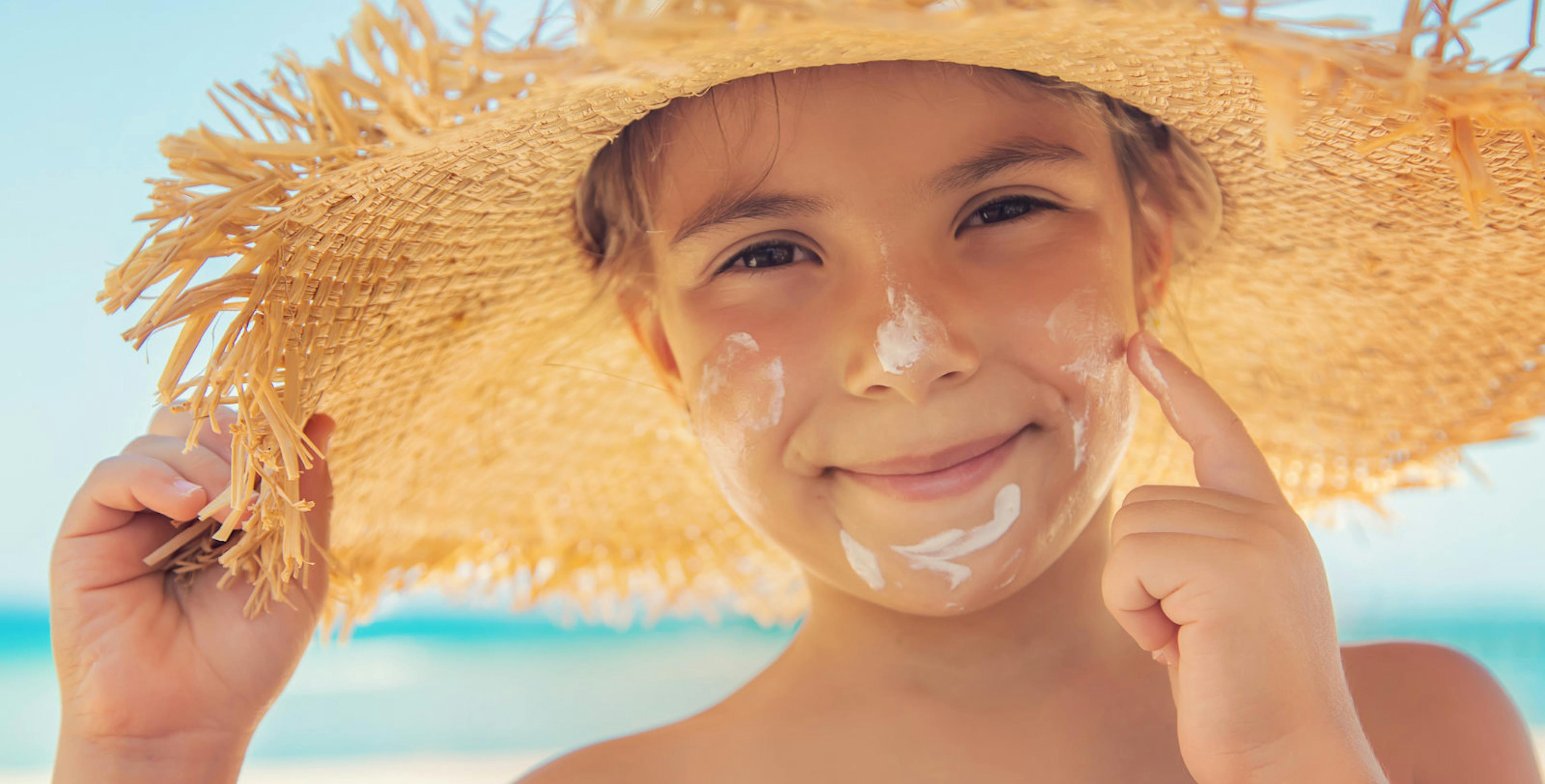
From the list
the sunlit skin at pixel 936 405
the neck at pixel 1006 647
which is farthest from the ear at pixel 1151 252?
the neck at pixel 1006 647

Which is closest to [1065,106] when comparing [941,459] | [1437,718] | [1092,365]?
[1092,365]

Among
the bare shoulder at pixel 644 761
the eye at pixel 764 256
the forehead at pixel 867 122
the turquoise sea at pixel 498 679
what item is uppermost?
the forehead at pixel 867 122

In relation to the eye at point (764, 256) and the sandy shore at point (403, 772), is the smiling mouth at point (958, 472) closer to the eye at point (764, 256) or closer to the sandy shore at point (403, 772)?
the eye at point (764, 256)

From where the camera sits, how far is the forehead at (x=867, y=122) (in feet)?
3.39

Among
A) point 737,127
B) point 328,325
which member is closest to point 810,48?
point 737,127

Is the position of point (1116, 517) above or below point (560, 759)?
above

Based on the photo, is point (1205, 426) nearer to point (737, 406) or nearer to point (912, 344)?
point (912, 344)

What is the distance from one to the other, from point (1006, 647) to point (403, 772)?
4.45 m

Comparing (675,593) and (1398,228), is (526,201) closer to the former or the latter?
(675,593)

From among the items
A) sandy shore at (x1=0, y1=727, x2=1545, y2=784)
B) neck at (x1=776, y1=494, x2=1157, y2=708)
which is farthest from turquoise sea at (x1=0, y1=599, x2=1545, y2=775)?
neck at (x1=776, y1=494, x2=1157, y2=708)

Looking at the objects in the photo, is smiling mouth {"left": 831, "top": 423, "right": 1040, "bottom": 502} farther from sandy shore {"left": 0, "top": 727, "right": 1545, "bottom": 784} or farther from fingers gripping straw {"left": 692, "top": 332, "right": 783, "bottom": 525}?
sandy shore {"left": 0, "top": 727, "right": 1545, "bottom": 784}

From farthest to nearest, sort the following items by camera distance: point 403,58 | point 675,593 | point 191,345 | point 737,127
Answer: point 675,593
point 737,127
point 191,345
point 403,58

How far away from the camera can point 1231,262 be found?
1.41 metres

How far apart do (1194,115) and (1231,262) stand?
37cm
